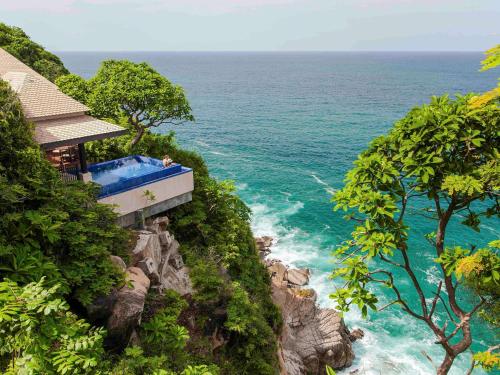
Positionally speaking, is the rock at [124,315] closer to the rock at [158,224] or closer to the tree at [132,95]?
the rock at [158,224]

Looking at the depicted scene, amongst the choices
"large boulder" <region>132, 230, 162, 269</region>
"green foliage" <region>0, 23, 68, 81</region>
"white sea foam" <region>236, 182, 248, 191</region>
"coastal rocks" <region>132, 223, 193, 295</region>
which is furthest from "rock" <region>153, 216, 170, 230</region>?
"green foliage" <region>0, 23, 68, 81</region>

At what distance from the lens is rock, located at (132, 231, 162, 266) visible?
15.8m

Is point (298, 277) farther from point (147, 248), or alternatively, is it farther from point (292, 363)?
point (147, 248)

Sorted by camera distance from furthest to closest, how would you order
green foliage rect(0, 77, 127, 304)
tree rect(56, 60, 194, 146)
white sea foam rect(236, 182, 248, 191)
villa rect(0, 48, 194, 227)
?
white sea foam rect(236, 182, 248, 191)
tree rect(56, 60, 194, 146)
villa rect(0, 48, 194, 227)
green foliage rect(0, 77, 127, 304)

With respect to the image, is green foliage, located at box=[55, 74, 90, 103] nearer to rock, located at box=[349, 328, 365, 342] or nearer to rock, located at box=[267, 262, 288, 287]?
rock, located at box=[267, 262, 288, 287]

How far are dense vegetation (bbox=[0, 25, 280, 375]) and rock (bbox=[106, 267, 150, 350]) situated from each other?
0.35 meters

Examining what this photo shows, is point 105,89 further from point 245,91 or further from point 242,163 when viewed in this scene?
point 245,91

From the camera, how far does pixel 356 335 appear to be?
28.6 meters

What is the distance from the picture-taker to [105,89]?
79.5ft

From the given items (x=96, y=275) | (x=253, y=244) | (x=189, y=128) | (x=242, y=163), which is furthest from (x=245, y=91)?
(x=96, y=275)

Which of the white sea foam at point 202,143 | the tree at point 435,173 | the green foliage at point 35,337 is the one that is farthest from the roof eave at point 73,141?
the white sea foam at point 202,143

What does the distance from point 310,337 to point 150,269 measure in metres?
15.4

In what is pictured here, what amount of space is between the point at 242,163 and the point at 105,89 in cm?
3681

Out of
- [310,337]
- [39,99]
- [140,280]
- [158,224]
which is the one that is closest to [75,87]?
[39,99]
